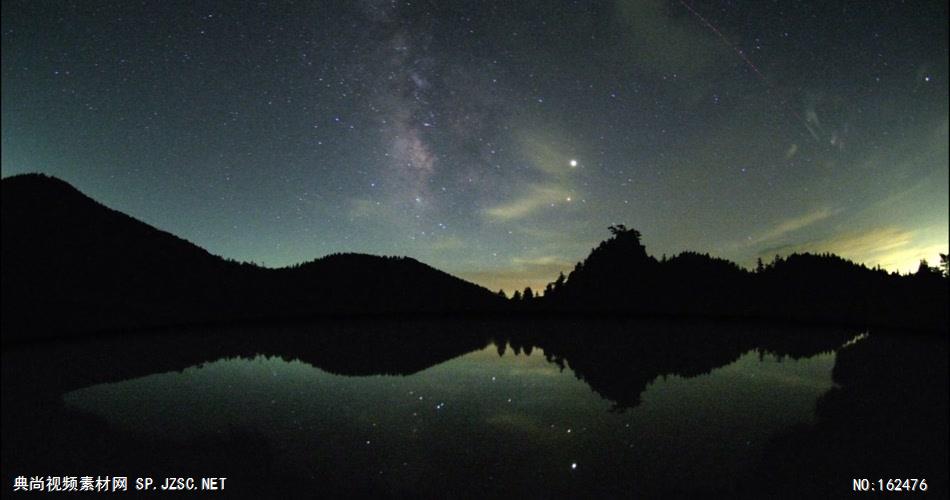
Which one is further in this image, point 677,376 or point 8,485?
point 677,376

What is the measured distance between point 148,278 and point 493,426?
114m

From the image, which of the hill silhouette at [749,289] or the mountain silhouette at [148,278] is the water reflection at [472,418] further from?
the mountain silhouette at [148,278]

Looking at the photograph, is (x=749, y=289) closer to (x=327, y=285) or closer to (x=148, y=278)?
(x=327, y=285)

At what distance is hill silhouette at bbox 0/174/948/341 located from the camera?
1913 inches

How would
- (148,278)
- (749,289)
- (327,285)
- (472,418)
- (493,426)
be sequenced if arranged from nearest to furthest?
(493,426) < (472,418) < (749,289) < (148,278) < (327,285)

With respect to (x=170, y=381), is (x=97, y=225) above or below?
above

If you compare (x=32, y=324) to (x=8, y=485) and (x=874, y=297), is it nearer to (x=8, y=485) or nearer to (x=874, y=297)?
(x=8, y=485)

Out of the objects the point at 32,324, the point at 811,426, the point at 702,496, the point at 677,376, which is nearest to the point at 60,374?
the point at 702,496

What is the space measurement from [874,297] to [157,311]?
123 meters

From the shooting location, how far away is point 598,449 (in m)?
7.18

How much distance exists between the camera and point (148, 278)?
292ft

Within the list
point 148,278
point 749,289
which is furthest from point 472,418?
point 148,278

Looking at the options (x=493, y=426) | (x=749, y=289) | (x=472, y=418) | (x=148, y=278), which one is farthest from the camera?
(x=148, y=278)

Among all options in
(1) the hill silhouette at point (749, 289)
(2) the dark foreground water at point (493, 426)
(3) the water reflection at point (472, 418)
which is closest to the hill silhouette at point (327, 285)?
(1) the hill silhouette at point (749, 289)
